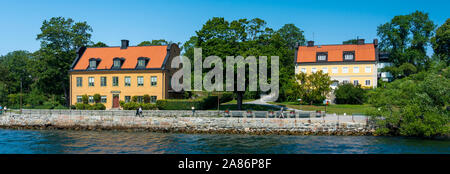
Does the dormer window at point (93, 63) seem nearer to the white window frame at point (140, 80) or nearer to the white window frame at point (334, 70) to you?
the white window frame at point (140, 80)

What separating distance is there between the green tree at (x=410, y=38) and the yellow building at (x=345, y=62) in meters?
9.00

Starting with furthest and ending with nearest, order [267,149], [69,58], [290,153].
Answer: [69,58] < [267,149] < [290,153]

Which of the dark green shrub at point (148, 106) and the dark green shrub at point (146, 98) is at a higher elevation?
the dark green shrub at point (146, 98)

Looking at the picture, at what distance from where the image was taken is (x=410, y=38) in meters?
65.5

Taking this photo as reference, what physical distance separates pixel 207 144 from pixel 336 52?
1589 inches

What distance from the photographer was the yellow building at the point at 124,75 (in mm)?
47938

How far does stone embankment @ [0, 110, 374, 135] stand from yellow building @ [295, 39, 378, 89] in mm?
25889

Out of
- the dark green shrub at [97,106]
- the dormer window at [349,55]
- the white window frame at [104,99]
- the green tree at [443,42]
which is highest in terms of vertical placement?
the green tree at [443,42]

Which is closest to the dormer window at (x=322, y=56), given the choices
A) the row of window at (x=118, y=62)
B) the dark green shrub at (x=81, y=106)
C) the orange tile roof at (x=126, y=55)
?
the orange tile roof at (x=126, y=55)

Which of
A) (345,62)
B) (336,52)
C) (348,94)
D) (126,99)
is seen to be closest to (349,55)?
(345,62)

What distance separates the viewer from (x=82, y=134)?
113ft
